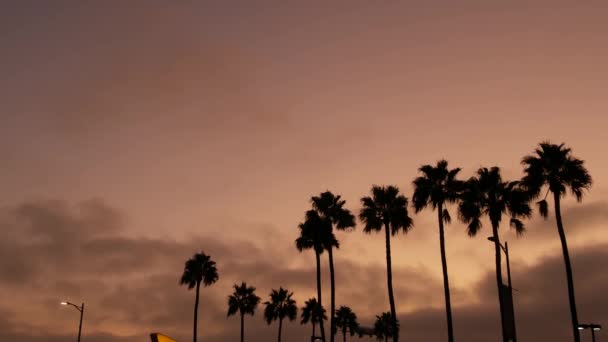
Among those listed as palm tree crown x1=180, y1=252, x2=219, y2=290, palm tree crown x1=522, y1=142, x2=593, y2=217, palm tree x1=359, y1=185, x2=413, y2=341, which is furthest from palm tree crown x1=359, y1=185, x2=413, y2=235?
palm tree crown x1=180, y1=252, x2=219, y2=290

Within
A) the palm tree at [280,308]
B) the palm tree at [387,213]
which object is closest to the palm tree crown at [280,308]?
the palm tree at [280,308]

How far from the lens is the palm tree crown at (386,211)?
2259 inches

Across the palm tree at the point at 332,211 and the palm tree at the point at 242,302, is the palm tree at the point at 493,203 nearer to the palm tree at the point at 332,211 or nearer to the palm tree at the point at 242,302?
the palm tree at the point at 332,211

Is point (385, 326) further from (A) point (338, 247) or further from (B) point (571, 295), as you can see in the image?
(B) point (571, 295)

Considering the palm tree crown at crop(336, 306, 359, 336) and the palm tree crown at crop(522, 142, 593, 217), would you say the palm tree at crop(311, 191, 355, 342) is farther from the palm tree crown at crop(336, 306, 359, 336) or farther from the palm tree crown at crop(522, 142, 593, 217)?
the palm tree crown at crop(336, 306, 359, 336)

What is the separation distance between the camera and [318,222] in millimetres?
64625

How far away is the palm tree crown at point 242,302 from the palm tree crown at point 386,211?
147 ft

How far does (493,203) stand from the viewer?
160ft

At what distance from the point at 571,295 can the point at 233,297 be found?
214 feet

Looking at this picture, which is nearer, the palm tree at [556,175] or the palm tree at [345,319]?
the palm tree at [556,175]

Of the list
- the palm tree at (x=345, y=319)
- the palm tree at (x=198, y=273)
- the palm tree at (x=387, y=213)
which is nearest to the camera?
the palm tree at (x=387, y=213)

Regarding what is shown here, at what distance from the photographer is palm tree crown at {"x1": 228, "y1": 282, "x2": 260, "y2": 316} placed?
320ft

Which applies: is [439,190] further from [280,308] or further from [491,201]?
[280,308]

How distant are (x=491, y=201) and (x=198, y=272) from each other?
5088 centimetres
